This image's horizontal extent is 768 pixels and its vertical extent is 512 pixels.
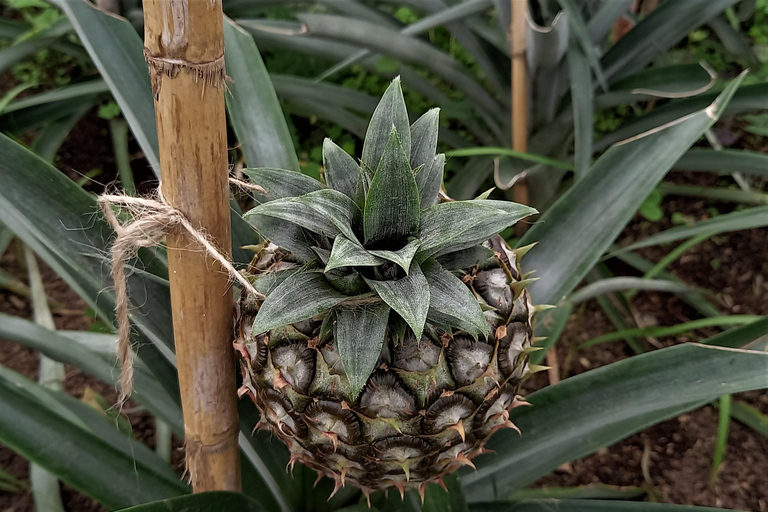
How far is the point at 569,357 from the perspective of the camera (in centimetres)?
128

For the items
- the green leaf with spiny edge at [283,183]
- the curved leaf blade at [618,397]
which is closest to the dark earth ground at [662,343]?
the curved leaf blade at [618,397]

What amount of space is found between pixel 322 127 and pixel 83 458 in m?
1.16

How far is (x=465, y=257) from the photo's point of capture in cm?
58

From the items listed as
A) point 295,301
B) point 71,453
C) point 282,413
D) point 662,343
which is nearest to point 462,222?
point 295,301

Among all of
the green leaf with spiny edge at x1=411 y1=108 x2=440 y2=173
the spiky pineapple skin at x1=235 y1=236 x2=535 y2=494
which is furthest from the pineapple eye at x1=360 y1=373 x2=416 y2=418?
the green leaf with spiny edge at x1=411 y1=108 x2=440 y2=173

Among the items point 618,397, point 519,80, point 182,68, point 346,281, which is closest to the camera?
point 182,68

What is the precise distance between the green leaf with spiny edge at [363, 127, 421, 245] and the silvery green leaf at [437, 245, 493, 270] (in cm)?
6

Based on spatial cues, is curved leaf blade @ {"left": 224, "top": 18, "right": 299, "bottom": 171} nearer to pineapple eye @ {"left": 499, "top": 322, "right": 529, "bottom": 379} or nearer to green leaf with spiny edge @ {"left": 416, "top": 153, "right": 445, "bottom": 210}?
green leaf with spiny edge @ {"left": 416, "top": 153, "right": 445, "bottom": 210}

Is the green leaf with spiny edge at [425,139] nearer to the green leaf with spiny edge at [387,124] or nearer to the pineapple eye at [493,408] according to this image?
the green leaf with spiny edge at [387,124]

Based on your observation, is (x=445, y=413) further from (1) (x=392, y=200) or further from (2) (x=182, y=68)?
(2) (x=182, y=68)

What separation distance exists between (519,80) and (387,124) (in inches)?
26.9

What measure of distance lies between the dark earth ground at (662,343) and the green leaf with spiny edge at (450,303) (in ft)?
2.35

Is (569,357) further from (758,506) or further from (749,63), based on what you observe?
(749,63)

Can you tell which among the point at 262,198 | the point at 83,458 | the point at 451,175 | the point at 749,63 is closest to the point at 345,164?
the point at 262,198
